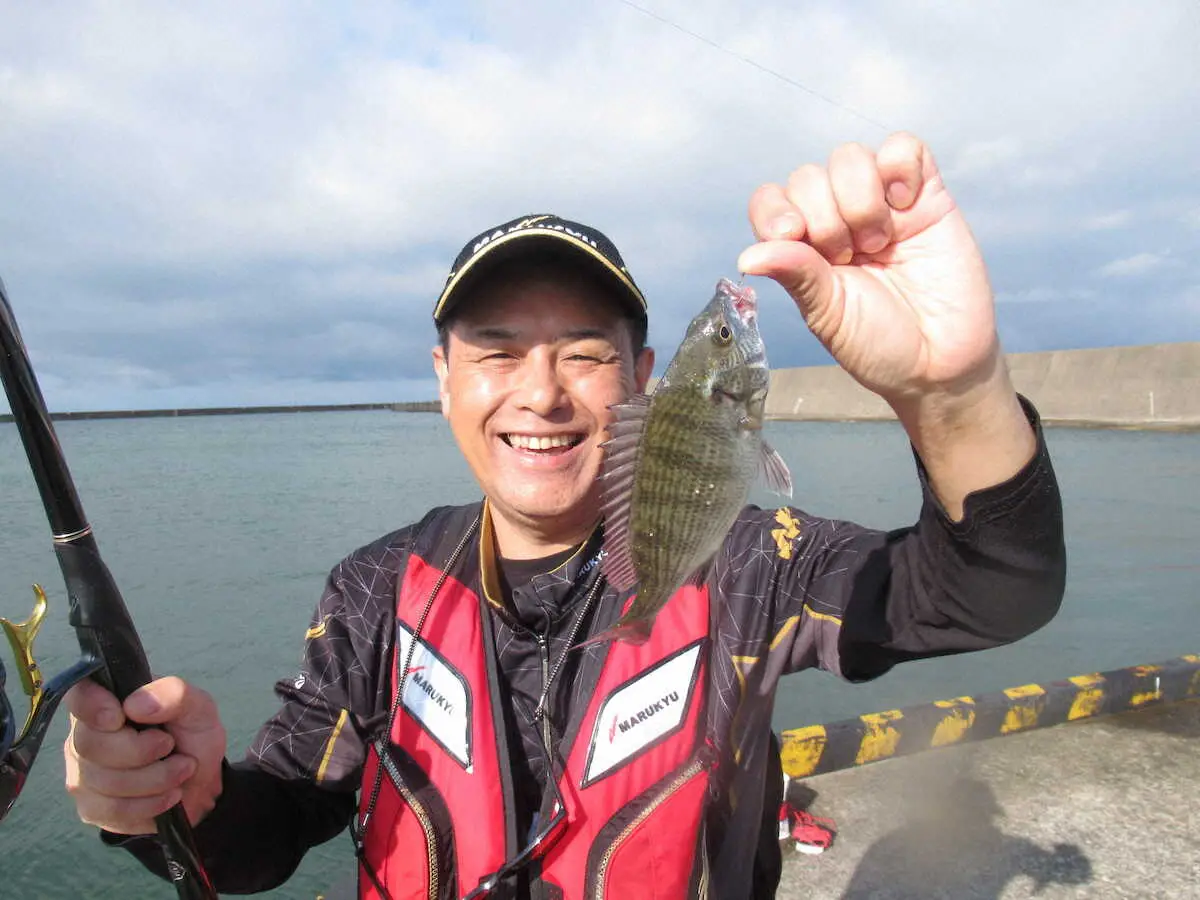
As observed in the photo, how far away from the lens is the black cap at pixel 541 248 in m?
2.24

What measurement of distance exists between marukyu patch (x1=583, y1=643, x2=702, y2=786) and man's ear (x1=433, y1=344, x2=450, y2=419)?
3.62 ft

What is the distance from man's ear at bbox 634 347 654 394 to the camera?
2.55m

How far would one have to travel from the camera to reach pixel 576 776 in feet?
6.88

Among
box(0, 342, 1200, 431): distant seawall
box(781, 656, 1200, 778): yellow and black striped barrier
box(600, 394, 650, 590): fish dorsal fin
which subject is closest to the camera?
box(600, 394, 650, 590): fish dorsal fin

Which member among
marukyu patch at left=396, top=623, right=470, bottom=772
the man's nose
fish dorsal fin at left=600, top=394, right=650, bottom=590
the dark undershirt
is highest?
the man's nose

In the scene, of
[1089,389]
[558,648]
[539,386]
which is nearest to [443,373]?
[539,386]

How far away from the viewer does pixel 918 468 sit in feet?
5.91

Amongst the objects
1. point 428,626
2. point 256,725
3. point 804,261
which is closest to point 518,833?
point 428,626

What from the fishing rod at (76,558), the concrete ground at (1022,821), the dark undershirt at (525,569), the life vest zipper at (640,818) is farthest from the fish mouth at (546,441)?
the concrete ground at (1022,821)

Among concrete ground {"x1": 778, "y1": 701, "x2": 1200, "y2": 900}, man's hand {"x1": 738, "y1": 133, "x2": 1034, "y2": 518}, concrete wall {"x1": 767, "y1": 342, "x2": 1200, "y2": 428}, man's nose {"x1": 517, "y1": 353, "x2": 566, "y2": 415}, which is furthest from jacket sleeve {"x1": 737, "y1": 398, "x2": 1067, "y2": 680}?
concrete wall {"x1": 767, "y1": 342, "x2": 1200, "y2": 428}

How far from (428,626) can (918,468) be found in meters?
1.55

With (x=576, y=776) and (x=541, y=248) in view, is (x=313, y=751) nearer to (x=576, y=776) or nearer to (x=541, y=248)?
(x=576, y=776)

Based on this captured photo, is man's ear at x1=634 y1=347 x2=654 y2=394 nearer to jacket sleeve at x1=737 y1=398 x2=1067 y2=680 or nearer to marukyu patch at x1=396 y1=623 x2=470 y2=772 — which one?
jacket sleeve at x1=737 y1=398 x2=1067 y2=680

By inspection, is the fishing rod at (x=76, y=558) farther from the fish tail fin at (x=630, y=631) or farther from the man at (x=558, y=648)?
the fish tail fin at (x=630, y=631)
